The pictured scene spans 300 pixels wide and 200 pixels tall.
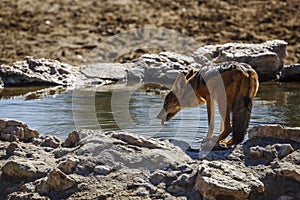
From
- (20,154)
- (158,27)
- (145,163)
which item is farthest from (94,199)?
(158,27)

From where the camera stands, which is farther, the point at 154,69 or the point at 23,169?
the point at 154,69

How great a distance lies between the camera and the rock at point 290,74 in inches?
447

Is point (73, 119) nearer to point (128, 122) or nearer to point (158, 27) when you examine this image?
point (128, 122)

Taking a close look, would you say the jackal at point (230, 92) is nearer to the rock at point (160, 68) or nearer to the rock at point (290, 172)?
the rock at point (290, 172)

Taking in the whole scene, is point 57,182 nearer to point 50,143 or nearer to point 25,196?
point 25,196

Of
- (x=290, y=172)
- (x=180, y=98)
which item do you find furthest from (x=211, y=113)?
(x=290, y=172)

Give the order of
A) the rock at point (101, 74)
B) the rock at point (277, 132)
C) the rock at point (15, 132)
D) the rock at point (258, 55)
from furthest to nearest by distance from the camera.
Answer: the rock at point (101, 74), the rock at point (258, 55), the rock at point (15, 132), the rock at point (277, 132)

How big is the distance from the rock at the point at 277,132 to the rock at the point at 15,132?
1.91 m

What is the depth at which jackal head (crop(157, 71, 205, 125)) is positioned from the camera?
267 inches

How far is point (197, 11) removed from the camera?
17844 mm

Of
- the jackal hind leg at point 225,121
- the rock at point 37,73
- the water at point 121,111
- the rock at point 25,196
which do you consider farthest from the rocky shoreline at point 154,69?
the rock at point 25,196

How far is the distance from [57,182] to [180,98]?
199 centimetres

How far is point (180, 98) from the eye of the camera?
22.6ft

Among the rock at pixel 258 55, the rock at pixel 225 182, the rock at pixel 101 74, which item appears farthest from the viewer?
the rock at pixel 101 74
